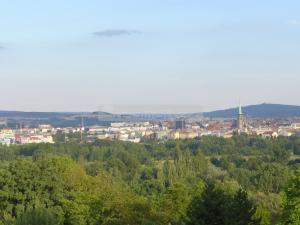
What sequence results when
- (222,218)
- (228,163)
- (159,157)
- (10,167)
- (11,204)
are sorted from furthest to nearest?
(159,157)
(228,163)
(10,167)
(11,204)
(222,218)

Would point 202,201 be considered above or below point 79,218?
above

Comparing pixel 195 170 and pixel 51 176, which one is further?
pixel 195 170

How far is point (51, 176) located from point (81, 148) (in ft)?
240

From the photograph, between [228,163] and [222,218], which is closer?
[222,218]

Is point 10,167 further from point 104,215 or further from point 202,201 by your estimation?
point 202,201

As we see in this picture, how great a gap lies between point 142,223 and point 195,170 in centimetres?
4952

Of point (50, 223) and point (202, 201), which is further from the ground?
point (202, 201)

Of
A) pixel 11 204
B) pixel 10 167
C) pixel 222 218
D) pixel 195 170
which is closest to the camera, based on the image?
pixel 222 218

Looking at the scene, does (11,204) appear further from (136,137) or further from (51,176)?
(136,137)

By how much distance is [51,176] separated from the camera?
1470 inches

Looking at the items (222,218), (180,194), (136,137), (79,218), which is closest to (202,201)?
(222,218)

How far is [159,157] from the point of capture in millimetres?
104375

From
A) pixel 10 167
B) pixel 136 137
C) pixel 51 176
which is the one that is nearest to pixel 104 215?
pixel 51 176

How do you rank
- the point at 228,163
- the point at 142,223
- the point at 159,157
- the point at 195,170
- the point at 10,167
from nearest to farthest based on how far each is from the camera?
the point at 142,223 < the point at 10,167 < the point at 195,170 < the point at 228,163 < the point at 159,157
